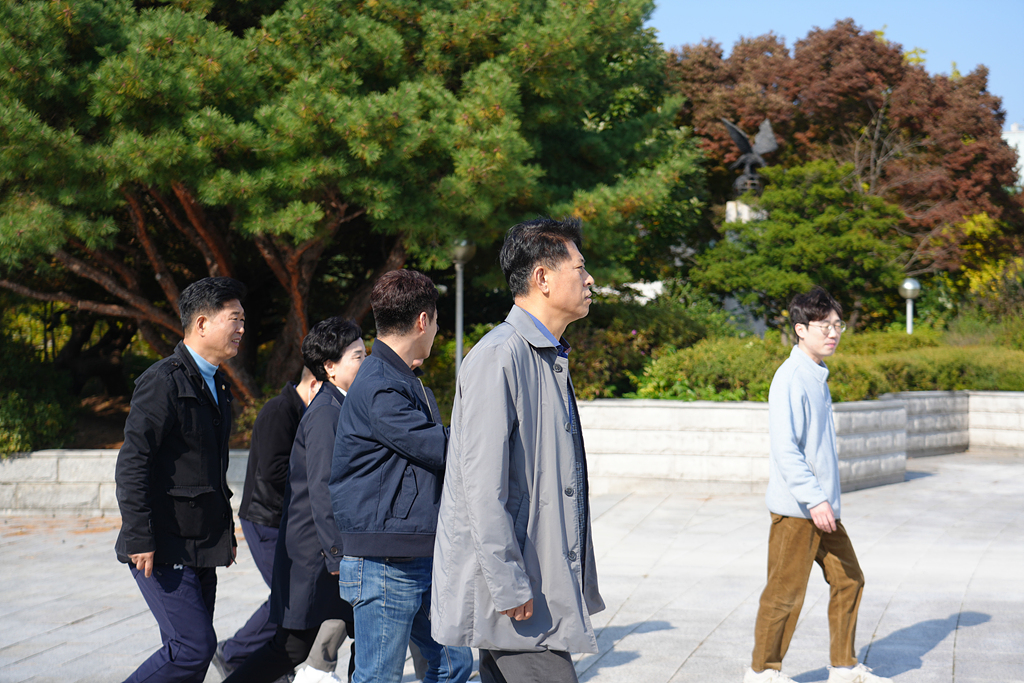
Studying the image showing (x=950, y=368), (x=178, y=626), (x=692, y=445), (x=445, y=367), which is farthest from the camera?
(x=445, y=367)

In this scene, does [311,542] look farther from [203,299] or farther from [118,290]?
[118,290]

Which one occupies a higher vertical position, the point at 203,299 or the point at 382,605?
the point at 203,299

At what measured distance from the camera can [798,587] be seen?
416 centimetres

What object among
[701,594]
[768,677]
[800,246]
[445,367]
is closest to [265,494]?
[768,677]

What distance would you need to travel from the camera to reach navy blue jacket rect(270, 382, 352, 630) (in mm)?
3617

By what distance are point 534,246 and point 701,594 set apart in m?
4.35

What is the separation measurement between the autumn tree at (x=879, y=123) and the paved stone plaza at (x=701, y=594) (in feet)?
46.7

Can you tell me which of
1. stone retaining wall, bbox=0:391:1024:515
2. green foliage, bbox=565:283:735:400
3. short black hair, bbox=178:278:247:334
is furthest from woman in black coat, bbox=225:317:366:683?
green foliage, bbox=565:283:735:400

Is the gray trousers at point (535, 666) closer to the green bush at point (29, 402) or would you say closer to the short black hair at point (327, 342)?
the short black hair at point (327, 342)

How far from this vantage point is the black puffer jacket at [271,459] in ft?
13.9

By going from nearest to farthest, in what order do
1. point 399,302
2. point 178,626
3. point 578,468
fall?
1. point 578,468
2. point 399,302
3. point 178,626

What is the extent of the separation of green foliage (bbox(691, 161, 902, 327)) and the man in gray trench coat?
15638 millimetres

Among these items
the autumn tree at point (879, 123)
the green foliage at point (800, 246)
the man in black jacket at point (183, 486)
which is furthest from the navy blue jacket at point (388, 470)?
the autumn tree at point (879, 123)

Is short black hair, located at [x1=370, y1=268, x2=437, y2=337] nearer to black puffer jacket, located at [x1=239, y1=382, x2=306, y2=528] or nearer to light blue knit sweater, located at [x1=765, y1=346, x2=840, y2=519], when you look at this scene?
black puffer jacket, located at [x1=239, y1=382, x2=306, y2=528]
